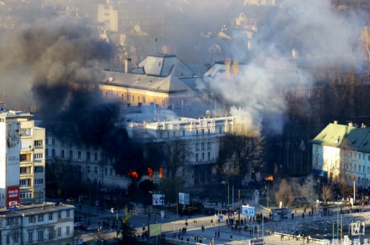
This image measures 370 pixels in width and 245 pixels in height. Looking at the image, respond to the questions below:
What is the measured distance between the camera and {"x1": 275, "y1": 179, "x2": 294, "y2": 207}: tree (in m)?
97.0

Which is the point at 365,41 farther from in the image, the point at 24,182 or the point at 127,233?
the point at 127,233

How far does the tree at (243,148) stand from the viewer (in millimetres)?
105625

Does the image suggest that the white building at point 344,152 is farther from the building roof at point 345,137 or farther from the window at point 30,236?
the window at point 30,236

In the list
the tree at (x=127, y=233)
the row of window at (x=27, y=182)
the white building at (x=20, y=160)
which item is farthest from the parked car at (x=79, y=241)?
the row of window at (x=27, y=182)

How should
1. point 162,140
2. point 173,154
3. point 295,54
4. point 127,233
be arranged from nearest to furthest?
point 127,233, point 173,154, point 162,140, point 295,54

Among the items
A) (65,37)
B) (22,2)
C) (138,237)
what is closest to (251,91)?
(65,37)

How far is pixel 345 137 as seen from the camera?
10888cm

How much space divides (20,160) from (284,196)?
15358 millimetres

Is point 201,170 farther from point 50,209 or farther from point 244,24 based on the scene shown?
point 244,24

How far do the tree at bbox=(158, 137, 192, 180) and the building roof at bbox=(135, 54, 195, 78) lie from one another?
2437cm

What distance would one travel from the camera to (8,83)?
128 m

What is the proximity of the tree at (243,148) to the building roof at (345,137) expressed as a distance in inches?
176

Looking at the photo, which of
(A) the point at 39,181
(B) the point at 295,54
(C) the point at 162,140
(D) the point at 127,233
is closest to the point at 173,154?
(C) the point at 162,140

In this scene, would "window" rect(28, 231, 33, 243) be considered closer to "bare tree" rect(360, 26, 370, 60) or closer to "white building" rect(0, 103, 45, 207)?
"white building" rect(0, 103, 45, 207)
